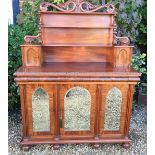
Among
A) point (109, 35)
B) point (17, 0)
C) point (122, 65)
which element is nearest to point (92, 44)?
point (109, 35)

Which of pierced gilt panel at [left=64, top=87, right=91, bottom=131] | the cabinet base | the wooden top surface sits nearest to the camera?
the wooden top surface

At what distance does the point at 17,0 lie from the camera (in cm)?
323

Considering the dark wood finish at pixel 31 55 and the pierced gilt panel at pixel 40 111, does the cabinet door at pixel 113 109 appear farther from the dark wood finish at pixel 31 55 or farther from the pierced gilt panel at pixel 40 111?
the dark wood finish at pixel 31 55

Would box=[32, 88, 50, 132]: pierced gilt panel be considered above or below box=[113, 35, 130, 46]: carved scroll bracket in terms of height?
below

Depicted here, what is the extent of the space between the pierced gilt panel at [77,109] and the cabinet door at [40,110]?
144 mm

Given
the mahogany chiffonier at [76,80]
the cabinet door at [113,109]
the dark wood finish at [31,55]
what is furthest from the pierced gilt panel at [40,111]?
the cabinet door at [113,109]

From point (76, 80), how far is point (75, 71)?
9 cm

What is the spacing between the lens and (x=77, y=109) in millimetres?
2242

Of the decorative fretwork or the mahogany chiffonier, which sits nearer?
the mahogany chiffonier

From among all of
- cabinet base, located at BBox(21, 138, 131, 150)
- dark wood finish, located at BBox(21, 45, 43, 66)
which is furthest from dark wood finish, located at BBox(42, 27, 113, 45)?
cabinet base, located at BBox(21, 138, 131, 150)

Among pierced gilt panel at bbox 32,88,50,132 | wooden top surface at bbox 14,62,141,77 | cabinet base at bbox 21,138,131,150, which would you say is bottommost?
cabinet base at bbox 21,138,131,150

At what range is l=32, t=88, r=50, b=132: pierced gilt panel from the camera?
218 cm

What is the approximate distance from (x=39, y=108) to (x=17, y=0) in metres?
1.79

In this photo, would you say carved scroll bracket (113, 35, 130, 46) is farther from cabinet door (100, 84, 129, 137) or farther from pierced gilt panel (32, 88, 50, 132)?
pierced gilt panel (32, 88, 50, 132)
